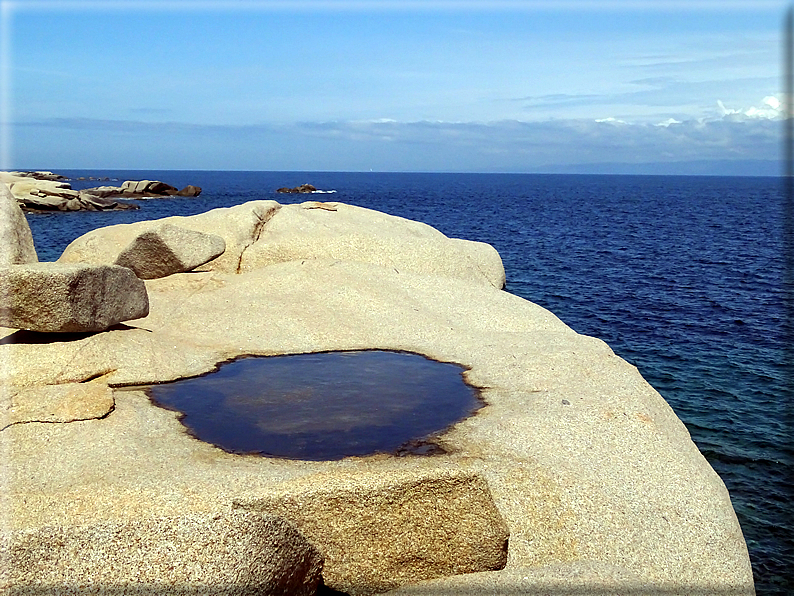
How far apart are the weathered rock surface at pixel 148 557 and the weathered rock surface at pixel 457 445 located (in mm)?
387

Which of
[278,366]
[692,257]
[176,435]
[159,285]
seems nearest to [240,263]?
[159,285]

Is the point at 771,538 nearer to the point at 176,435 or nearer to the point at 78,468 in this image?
the point at 176,435

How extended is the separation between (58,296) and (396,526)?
6694mm

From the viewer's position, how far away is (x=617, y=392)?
11.6 metres

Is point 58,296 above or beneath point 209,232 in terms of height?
beneath

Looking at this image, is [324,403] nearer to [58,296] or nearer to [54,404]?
[54,404]

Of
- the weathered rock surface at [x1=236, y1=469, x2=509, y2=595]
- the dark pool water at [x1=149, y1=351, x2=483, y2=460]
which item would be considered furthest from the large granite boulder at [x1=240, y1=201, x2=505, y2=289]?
the weathered rock surface at [x1=236, y1=469, x2=509, y2=595]

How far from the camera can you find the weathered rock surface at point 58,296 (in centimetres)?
1114

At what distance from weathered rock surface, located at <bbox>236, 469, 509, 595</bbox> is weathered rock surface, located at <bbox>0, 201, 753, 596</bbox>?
9cm

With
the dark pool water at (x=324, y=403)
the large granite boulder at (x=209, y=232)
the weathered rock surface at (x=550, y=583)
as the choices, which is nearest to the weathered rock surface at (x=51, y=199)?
the large granite boulder at (x=209, y=232)

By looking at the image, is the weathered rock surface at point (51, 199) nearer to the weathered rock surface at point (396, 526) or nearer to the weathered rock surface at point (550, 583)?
the weathered rock surface at point (396, 526)

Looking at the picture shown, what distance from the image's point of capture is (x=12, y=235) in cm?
1316

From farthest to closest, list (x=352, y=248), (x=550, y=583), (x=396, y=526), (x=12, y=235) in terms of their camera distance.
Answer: (x=352, y=248)
(x=12, y=235)
(x=396, y=526)
(x=550, y=583)

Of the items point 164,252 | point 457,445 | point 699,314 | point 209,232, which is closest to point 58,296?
point 457,445
